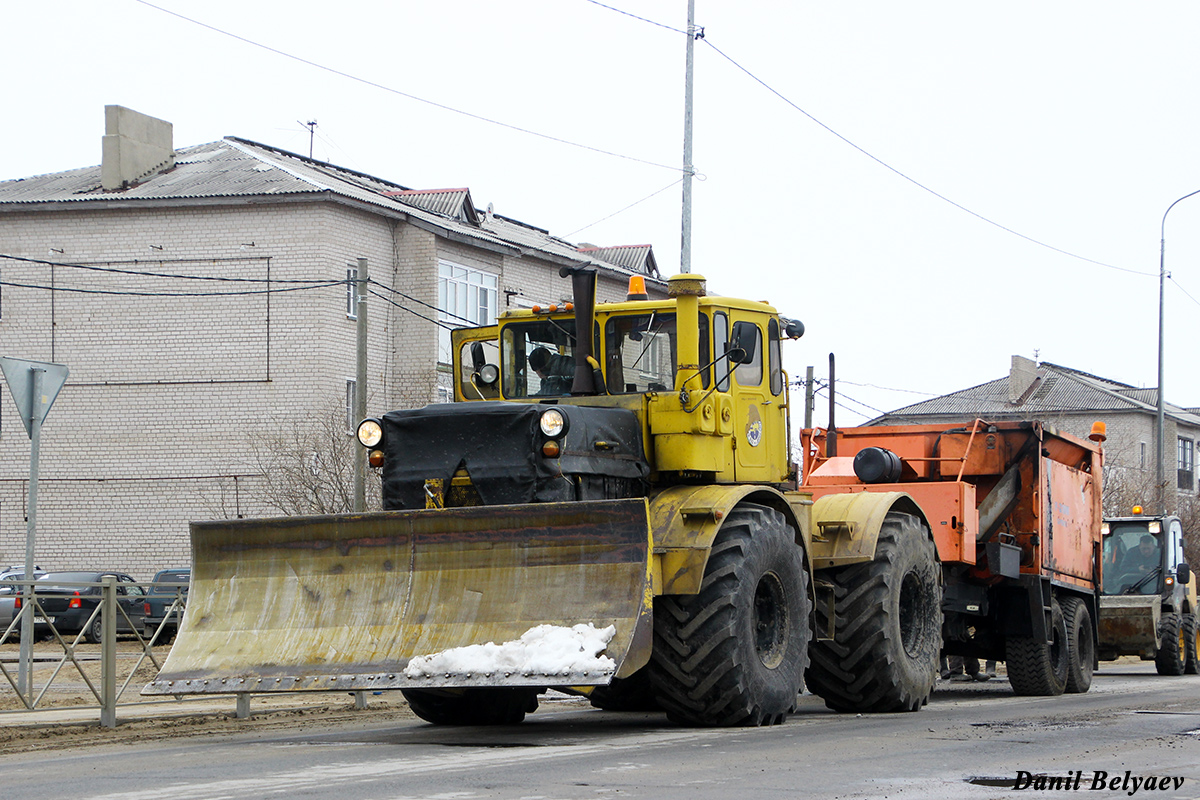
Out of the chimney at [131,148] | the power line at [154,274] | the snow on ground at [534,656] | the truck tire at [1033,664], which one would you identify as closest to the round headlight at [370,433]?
the snow on ground at [534,656]

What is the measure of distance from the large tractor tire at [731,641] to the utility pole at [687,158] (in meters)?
11.9

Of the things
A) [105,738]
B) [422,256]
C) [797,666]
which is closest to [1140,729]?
[797,666]

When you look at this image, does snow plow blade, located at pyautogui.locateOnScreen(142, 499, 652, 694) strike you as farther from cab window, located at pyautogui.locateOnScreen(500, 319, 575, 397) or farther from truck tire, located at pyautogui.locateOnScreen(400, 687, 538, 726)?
cab window, located at pyautogui.locateOnScreen(500, 319, 575, 397)

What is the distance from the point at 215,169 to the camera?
38906 millimetres

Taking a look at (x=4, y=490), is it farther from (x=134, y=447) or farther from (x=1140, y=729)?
(x=1140, y=729)

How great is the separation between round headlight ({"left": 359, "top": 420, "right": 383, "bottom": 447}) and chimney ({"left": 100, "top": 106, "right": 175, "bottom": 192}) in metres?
30.1

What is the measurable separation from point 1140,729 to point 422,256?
96.6ft

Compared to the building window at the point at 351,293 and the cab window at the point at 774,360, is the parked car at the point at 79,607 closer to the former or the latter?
the cab window at the point at 774,360

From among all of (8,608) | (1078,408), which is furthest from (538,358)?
(1078,408)

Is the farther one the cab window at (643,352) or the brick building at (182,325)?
the brick building at (182,325)

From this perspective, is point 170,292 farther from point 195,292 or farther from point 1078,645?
point 1078,645

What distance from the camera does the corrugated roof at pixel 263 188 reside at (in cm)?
3709

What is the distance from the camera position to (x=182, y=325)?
3716 cm

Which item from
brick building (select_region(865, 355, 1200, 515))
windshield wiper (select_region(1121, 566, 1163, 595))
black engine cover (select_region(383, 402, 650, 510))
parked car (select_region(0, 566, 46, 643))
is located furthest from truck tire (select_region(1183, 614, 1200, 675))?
brick building (select_region(865, 355, 1200, 515))
